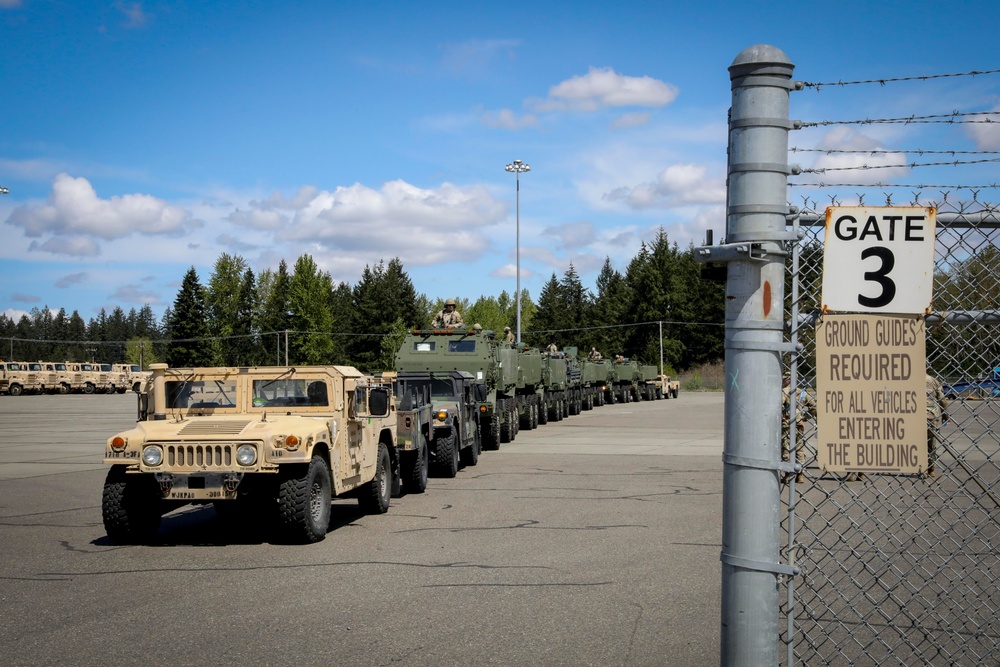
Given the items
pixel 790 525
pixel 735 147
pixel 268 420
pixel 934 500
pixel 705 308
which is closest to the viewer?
pixel 735 147

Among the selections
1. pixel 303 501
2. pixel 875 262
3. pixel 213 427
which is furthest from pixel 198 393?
pixel 875 262

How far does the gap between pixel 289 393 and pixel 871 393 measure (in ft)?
28.2

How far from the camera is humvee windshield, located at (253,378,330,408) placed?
10961mm

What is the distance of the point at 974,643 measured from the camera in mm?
6023

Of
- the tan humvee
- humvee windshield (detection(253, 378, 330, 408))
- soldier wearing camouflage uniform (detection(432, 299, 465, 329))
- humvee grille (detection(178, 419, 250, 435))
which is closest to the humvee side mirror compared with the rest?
the tan humvee

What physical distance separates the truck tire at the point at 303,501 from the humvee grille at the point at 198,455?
0.55 m

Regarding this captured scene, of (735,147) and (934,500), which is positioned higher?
(735,147)

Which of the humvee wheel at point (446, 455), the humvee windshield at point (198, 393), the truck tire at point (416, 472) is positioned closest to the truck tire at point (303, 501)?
the humvee windshield at point (198, 393)

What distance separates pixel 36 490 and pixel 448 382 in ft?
23.1

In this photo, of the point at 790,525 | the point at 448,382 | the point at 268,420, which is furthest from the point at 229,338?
the point at 790,525

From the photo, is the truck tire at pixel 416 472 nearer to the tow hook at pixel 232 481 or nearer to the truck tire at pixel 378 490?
the truck tire at pixel 378 490

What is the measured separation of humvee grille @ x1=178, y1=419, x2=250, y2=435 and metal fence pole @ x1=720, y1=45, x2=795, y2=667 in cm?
733

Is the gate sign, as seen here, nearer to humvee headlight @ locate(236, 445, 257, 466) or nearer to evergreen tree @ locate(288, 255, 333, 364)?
humvee headlight @ locate(236, 445, 257, 466)

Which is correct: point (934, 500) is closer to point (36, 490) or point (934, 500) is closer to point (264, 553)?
point (264, 553)
